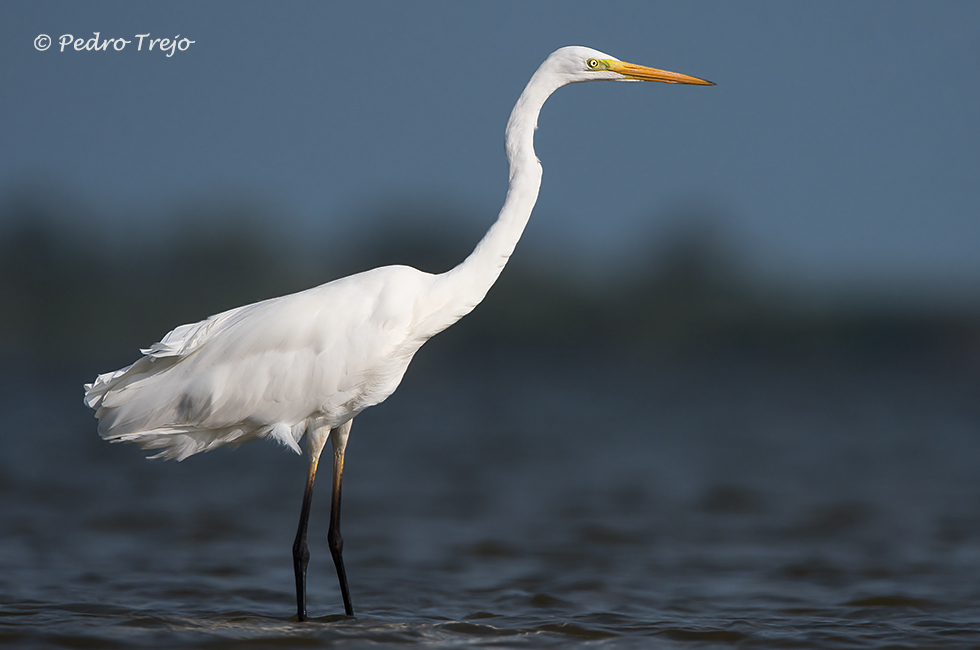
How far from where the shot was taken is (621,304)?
172 feet

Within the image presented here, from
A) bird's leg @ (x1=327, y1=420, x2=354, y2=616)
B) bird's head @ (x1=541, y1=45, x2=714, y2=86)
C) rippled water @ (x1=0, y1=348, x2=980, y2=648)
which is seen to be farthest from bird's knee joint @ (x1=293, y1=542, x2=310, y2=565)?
bird's head @ (x1=541, y1=45, x2=714, y2=86)

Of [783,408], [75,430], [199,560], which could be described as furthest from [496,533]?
[783,408]

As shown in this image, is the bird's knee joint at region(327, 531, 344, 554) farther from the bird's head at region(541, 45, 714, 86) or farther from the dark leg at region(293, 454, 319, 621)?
the bird's head at region(541, 45, 714, 86)

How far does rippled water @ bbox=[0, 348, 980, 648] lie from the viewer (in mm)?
6020

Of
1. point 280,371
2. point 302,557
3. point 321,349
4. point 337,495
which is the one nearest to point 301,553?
point 302,557

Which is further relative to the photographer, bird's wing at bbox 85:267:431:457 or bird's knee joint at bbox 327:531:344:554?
bird's knee joint at bbox 327:531:344:554

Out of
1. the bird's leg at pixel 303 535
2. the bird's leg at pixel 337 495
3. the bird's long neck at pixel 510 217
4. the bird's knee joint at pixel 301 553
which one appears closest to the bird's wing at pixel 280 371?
the bird's leg at pixel 303 535

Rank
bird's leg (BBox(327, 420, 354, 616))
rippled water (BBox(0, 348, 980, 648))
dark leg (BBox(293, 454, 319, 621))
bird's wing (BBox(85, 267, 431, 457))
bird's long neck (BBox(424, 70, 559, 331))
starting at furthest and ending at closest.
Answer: bird's leg (BBox(327, 420, 354, 616)) < rippled water (BBox(0, 348, 980, 648)) < dark leg (BBox(293, 454, 319, 621)) < bird's wing (BBox(85, 267, 431, 457)) < bird's long neck (BBox(424, 70, 559, 331))

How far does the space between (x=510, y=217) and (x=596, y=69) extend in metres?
0.99

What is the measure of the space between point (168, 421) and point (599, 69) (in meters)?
3.17

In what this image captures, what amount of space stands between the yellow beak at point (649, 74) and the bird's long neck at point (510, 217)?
1.36 ft

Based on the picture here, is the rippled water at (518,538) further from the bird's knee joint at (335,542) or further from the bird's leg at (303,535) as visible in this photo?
the bird's knee joint at (335,542)

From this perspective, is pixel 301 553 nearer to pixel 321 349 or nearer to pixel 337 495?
pixel 337 495

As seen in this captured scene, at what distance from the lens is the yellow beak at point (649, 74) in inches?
225
